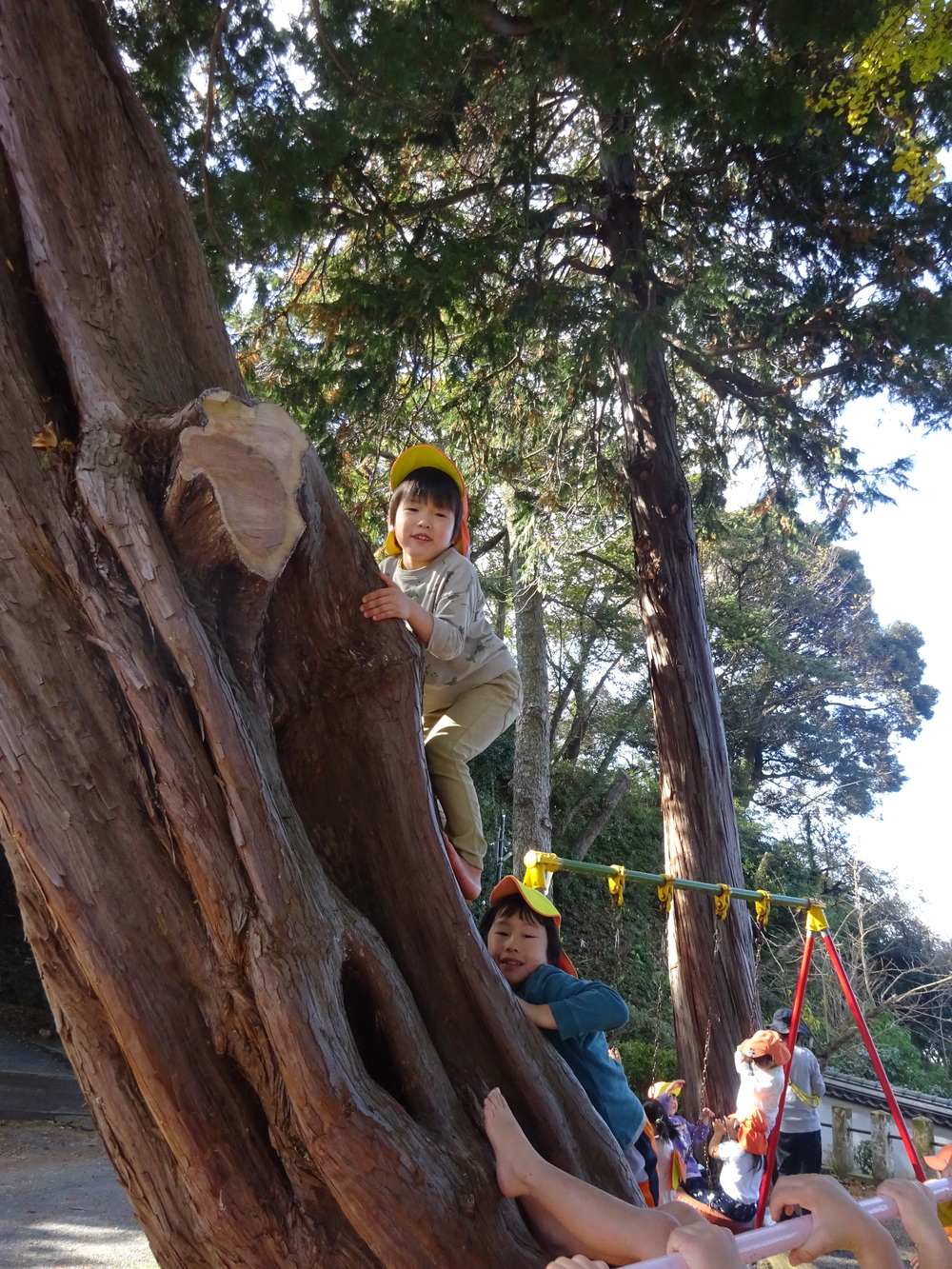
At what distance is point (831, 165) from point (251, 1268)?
6665mm

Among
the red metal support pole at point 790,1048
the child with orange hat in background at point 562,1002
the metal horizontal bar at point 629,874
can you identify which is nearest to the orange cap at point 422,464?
the child with orange hat in background at point 562,1002

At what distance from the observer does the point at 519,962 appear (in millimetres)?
2533

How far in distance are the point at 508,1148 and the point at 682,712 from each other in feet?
16.4

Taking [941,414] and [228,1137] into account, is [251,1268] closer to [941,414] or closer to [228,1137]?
[228,1137]

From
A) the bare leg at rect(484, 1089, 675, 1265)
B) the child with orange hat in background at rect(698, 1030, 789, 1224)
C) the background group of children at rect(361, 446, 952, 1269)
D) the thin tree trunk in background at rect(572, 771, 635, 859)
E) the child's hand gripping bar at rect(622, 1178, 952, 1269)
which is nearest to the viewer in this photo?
the child's hand gripping bar at rect(622, 1178, 952, 1269)

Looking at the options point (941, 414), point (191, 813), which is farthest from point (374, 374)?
point (191, 813)

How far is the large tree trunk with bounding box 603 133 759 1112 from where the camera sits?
20.2 feet

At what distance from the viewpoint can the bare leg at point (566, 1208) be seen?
1.70 meters

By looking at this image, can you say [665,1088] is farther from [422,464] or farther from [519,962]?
[422,464]

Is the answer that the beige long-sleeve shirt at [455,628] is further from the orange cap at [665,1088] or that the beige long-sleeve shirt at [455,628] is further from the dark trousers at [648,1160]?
the orange cap at [665,1088]

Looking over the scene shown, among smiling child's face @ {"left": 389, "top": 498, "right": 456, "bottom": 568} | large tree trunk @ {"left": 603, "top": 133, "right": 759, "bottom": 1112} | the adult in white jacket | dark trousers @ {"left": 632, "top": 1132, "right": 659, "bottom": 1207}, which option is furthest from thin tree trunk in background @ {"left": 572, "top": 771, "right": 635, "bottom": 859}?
smiling child's face @ {"left": 389, "top": 498, "right": 456, "bottom": 568}

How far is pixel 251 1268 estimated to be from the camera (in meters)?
1.64

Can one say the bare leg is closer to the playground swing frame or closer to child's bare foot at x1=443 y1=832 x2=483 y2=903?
child's bare foot at x1=443 y1=832 x2=483 y2=903

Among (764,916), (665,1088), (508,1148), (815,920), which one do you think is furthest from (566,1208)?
(665,1088)
